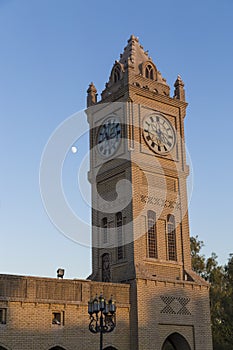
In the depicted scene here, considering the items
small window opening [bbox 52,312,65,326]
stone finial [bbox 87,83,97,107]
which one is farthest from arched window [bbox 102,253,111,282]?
stone finial [bbox 87,83,97,107]

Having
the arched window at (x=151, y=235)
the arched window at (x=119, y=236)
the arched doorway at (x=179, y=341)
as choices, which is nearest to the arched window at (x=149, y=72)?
the arched window at (x=151, y=235)

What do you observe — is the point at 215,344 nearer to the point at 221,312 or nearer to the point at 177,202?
the point at 221,312

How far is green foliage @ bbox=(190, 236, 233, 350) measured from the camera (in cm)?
4222

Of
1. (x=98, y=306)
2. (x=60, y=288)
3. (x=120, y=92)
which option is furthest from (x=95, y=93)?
(x=98, y=306)

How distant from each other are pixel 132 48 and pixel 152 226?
40.6 feet

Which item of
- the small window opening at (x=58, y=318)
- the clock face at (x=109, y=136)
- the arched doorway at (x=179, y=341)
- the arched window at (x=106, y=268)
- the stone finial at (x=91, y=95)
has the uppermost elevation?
the stone finial at (x=91, y=95)

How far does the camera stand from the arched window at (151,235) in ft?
105

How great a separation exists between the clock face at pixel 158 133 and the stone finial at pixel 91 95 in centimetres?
470

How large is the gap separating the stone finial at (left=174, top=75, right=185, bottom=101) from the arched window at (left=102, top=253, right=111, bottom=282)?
1194 cm

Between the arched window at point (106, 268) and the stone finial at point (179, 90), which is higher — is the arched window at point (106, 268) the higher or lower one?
the lower one

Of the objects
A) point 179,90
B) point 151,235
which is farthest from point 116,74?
point 151,235

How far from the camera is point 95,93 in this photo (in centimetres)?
3772

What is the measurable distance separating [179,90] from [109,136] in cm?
634

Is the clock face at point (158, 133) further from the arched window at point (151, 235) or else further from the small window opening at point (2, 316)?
the small window opening at point (2, 316)
